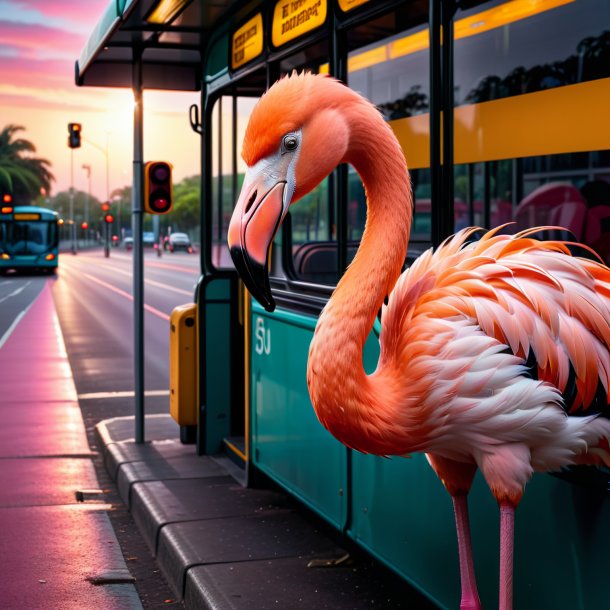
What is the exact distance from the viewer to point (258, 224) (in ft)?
7.77

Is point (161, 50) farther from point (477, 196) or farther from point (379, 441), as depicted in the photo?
point (379, 441)

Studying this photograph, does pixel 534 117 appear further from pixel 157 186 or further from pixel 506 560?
pixel 157 186

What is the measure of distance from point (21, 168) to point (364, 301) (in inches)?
3373

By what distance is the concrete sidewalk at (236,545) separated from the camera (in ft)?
14.0

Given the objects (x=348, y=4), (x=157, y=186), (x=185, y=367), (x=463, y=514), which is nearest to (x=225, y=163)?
(x=157, y=186)

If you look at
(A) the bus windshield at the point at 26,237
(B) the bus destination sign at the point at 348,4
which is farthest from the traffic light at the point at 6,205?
(B) the bus destination sign at the point at 348,4

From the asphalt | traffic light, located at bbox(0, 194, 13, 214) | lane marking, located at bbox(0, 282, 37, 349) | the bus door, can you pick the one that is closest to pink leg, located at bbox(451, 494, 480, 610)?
the asphalt

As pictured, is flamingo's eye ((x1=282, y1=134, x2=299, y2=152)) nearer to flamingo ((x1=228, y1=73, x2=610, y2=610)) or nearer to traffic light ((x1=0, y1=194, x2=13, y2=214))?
flamingo ((x1=228, y1=73, x2=610, y2=610))

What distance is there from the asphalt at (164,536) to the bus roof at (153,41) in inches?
105

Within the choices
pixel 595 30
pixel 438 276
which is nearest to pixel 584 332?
pixel 438 276

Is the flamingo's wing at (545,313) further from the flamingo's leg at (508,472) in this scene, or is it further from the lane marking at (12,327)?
the lane marking at (12,327)

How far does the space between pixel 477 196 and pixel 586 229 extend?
0.54m

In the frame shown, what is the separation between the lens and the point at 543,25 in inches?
110

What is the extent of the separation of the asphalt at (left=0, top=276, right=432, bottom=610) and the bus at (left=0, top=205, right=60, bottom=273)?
38741 mm
